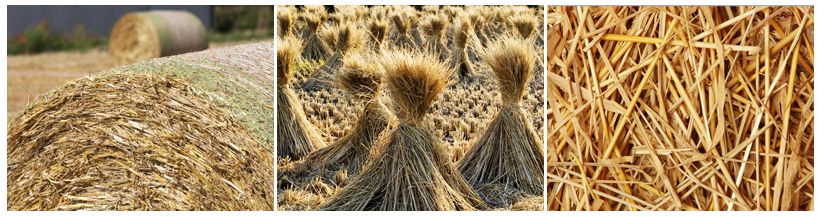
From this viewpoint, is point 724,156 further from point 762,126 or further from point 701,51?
point 701,51

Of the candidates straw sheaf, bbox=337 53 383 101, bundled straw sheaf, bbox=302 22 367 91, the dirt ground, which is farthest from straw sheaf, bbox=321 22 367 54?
the dirt ground

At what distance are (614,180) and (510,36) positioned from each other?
1.03 metres

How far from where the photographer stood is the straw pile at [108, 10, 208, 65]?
12305 millimetres

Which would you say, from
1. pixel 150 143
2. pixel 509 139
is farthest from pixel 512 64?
pixel 150 143

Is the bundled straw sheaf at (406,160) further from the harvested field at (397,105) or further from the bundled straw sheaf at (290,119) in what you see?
the bundled straw sheaf at (290,119)

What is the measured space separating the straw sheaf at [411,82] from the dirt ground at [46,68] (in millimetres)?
6732

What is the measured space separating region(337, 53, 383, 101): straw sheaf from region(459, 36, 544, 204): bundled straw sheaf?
65 centimetres

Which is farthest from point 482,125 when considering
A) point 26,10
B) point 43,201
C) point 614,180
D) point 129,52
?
point 26,10

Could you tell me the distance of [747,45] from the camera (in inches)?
176

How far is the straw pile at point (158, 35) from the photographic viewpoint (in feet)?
40.4

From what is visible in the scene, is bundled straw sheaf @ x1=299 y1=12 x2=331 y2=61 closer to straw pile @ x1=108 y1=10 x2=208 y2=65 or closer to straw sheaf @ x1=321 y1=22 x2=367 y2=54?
straw sheaf @ x1=321 y1=22 x2=367 y2=54

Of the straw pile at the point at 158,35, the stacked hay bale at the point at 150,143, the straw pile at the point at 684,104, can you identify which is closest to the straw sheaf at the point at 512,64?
the straw pile at the point at 684,104

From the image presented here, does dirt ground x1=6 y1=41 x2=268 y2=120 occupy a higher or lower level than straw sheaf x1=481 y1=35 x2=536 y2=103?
lower

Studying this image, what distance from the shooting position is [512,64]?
Result: 4.94 meters
